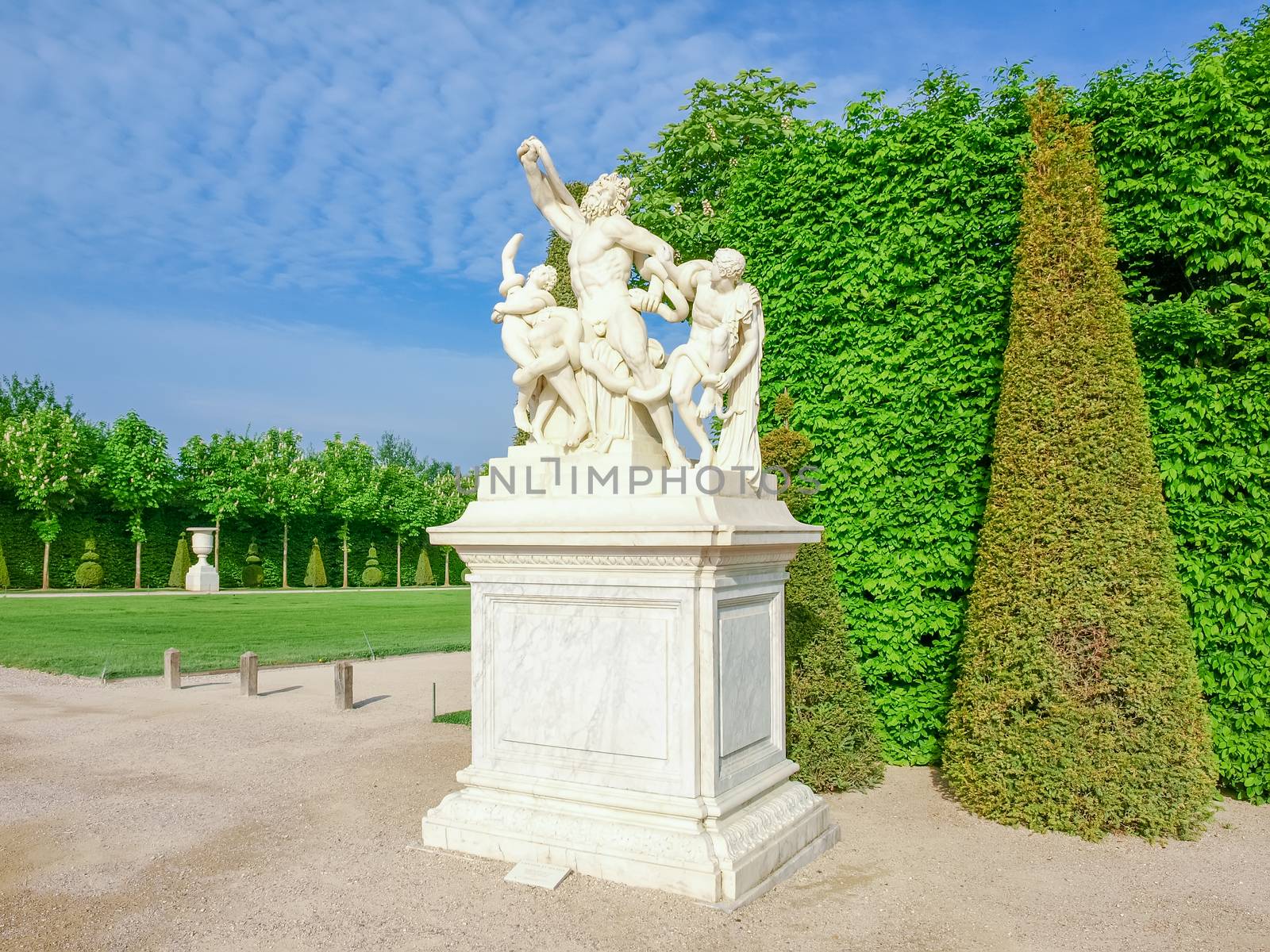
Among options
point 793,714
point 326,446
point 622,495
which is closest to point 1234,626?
point 793,714

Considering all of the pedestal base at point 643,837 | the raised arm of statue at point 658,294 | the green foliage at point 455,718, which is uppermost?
the raised arm of statue at point 658,294

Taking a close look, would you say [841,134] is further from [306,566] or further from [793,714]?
[306,566]

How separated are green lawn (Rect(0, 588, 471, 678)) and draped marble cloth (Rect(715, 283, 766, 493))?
453 inches

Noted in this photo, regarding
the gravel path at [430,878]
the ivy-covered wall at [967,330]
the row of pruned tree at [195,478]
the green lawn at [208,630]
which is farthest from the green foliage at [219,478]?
the ivy-covered wall at [967,330]

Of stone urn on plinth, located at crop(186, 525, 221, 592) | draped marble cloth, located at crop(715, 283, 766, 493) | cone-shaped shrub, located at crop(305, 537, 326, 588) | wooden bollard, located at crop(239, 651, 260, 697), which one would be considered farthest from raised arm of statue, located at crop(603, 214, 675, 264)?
cone-shaped shrub, located at crop(305, 537, 326, 588)

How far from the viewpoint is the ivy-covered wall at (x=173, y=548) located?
93.0 ft

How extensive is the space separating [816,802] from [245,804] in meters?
4.32

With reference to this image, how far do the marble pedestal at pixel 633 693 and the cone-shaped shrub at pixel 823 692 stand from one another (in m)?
1.48

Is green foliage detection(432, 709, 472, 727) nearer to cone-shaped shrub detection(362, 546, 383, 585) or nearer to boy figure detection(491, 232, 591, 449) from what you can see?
boy figure detection(491, 232, 591, 449)

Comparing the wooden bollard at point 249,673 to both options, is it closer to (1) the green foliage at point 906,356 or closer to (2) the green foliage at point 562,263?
(2) the green foliage at point 562,263

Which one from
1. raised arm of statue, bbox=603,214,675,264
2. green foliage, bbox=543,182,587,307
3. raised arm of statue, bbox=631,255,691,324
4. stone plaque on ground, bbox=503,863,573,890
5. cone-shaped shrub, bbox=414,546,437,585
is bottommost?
cone-shaped shrub, bbox=414,546,437,585

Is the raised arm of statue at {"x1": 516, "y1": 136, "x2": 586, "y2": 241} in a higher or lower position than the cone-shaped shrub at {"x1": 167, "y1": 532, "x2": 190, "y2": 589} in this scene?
higher

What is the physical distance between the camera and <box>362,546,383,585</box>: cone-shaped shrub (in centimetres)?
3694

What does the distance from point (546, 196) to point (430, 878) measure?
15.1ft
